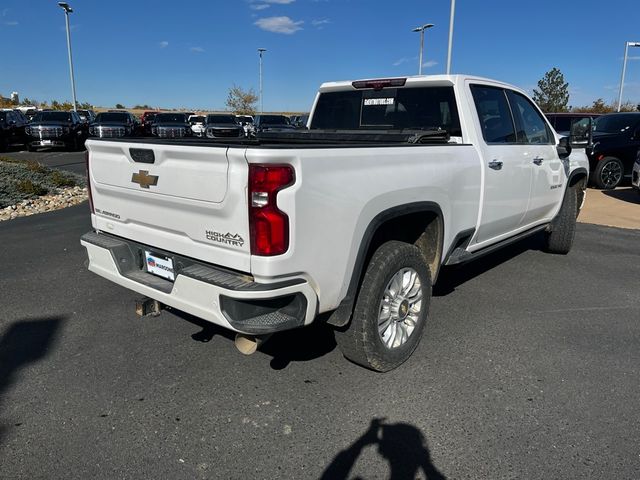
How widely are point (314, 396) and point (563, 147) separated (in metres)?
4.01

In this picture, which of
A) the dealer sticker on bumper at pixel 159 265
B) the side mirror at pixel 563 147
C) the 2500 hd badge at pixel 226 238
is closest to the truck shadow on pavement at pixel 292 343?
the dealer sticker on bumper at pixel 159 265

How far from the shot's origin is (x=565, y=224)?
19.9ft

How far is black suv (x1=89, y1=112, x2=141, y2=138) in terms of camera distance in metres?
20.8

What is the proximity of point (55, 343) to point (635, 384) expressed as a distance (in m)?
4.03

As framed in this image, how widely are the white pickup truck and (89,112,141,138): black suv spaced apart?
720 inches

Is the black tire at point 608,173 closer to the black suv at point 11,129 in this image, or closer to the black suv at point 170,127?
the black suv at point 170,127

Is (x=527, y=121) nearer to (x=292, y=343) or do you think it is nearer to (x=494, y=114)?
(x=494, y=114)

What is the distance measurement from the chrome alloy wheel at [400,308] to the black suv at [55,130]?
2081 cm

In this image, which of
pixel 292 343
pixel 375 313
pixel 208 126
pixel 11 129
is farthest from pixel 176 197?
pixel 11 129

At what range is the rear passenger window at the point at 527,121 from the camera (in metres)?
Result: 4.75

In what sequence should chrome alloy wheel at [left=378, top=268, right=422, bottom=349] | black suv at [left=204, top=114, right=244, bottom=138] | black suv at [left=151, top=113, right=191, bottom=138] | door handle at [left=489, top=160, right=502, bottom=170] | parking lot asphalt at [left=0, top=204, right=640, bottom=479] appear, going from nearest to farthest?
parking lot asphalt at [left=0, top=204, right=640, bottom=479] → chrome alloy wheel at [left=378, top=268, right=422, bottom=349] → door handle at [left=489, top=160, right=502, bottom=170] → black suv at [left=204, top=114, right=244, bottom=138] → black suv at [left=151, top=113, right=191, bottom=138]

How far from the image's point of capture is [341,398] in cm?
304

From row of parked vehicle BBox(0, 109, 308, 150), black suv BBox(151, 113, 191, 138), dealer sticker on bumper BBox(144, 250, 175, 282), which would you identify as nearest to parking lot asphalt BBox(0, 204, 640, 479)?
dealer sticker on bumper BBox(144, 250, 175, 282)

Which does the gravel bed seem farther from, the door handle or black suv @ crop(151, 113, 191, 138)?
black suv @ crop(151, 113, 191, 138)
